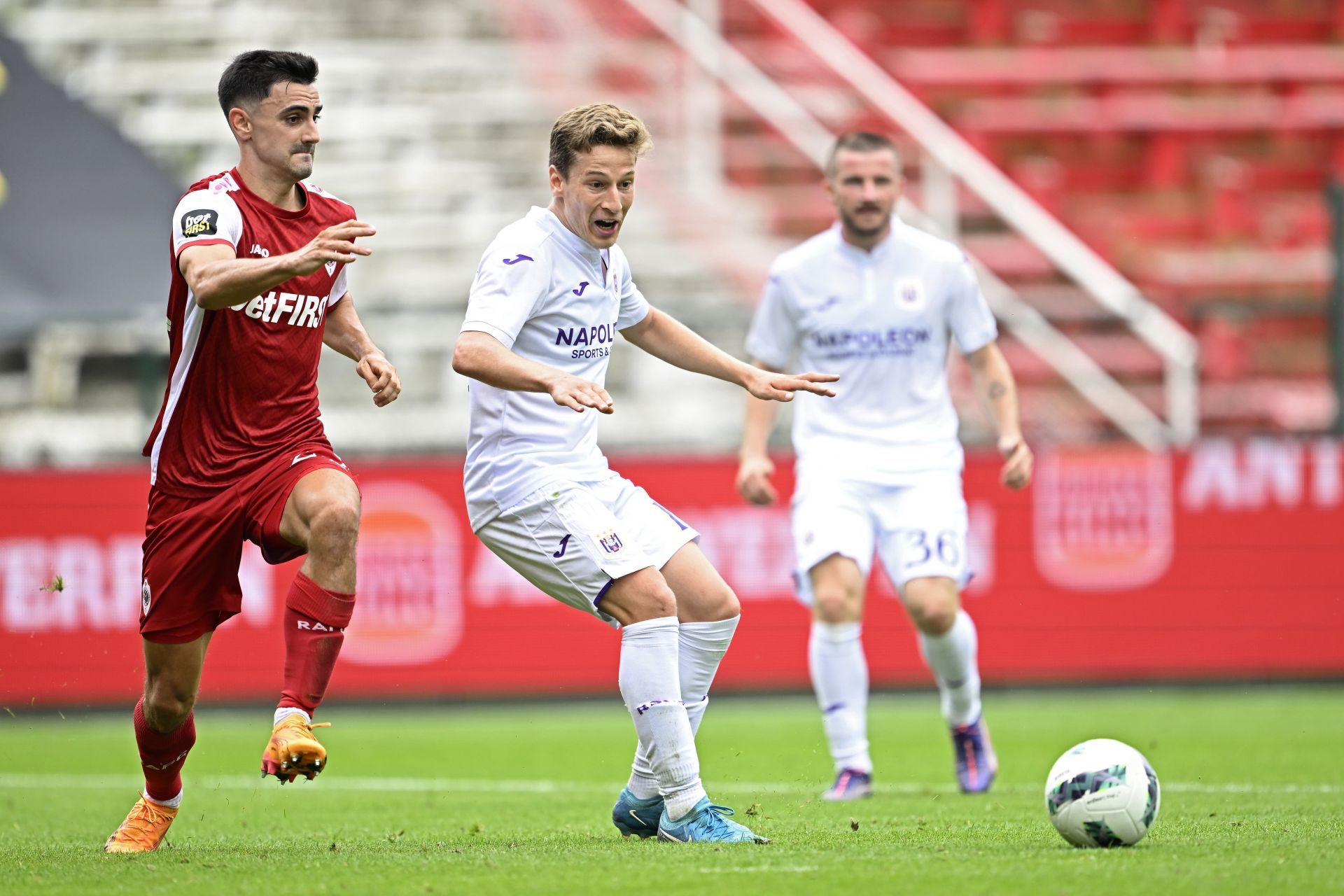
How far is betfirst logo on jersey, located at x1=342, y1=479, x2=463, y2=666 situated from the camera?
504 inches

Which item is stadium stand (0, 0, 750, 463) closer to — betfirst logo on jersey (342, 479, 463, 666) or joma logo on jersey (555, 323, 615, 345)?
betfirst logo on jersey (342, 479, 463, 666)

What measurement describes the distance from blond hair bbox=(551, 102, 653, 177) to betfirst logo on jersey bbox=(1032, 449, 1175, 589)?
7.96m

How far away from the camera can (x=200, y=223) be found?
5.59 m

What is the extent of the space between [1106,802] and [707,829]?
1.18 m

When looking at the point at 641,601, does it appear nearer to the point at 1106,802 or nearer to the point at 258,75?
the point at 1106,802

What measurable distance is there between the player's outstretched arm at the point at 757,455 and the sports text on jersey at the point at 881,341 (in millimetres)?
349

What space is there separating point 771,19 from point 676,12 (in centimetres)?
101

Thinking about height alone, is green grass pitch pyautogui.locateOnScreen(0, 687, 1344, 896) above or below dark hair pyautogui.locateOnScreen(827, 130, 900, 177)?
below

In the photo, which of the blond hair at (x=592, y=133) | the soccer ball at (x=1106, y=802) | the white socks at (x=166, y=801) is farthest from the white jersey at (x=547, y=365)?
the soccer ball at (x=1106, y=802)

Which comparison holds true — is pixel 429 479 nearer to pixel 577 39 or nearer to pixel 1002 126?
pixel 577 39

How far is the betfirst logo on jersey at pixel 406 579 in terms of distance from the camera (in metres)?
12.8

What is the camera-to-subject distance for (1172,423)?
14.2 m

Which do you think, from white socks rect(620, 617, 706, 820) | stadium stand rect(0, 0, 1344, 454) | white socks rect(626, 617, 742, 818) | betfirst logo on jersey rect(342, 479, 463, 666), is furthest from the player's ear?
stadium stand rect(0, 0, 1344, 454)

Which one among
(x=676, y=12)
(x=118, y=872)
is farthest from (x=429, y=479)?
(x=118, y=872)
